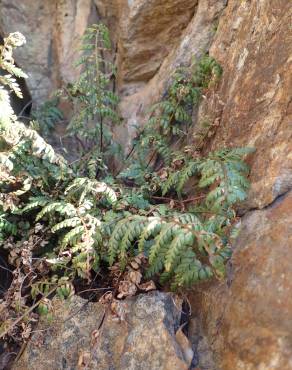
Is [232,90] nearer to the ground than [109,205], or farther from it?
farther from it

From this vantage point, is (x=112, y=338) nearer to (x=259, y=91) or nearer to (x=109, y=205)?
(x=109, y=205)

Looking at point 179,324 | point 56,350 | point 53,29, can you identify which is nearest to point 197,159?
point 179,324

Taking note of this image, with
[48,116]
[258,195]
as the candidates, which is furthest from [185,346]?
[48,116]

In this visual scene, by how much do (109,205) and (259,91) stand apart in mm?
1452

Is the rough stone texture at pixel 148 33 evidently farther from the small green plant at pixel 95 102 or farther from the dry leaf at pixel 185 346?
the dry leaf at pixel 185 346

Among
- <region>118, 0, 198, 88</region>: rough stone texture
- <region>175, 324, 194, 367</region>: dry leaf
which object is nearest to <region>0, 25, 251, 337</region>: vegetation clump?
<region>175, 324, 194, 367</region>: dry leaf

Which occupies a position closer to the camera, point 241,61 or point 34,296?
point 34,296

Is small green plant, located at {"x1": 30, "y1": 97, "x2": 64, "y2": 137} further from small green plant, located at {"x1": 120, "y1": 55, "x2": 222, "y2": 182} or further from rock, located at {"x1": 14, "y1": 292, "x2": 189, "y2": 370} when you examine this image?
rock, located at {"x1": 14, "y1": 292, "x2": 189, "y2": 370}

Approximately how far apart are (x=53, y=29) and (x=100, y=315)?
3735mm

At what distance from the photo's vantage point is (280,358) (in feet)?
7.64

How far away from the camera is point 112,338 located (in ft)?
9.79

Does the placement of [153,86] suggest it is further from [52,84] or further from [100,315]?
[100,315]

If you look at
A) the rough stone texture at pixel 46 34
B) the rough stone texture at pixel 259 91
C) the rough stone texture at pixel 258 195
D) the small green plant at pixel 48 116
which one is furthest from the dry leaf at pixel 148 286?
the rough stone texture at pixel 46 34

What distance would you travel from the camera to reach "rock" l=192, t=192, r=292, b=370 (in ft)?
7.92
